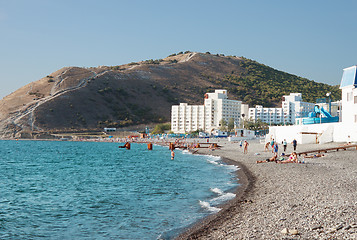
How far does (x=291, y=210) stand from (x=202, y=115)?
123212 millimetres

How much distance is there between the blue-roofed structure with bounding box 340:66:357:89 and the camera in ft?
143

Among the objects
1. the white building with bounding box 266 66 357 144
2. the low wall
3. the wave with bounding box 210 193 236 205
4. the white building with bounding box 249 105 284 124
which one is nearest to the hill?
the white building with bounding box 249 105 284 124

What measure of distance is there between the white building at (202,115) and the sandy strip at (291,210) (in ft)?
370

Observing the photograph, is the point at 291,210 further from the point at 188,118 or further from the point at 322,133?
the point at 188,118

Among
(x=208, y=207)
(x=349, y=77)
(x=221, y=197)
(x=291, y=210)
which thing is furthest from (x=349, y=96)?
(x=291, y=210)

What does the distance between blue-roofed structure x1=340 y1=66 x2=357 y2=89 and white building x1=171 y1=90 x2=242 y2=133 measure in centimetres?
8646

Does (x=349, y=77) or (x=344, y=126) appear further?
(x=349, y=77)

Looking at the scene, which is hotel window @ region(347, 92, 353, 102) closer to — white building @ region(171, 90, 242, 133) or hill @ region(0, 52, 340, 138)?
white building @ region(171, 90, 242, 133)

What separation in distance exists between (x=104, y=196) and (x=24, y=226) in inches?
280

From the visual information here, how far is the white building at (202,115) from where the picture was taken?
134875 millimetres

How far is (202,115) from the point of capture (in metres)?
136

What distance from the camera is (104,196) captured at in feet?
69.8

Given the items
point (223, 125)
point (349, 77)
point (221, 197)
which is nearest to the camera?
point (221, 197)

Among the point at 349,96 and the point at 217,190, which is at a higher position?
the point at 349,96
